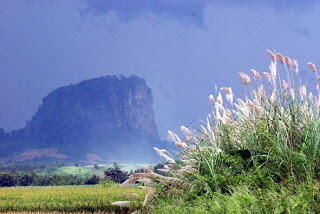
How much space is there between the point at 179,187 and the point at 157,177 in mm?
416

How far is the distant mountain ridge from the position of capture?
158 meters

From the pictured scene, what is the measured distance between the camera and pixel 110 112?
18075cm

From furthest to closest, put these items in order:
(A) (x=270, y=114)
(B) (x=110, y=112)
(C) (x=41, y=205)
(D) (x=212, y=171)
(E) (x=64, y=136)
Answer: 1. (B) (x=110, y=112)
2. (E) (x=64, y=136)
3. (C) (x=41, y=205)
4. (A) (x=270, y=114)
5. (D) (x=212, y=171)

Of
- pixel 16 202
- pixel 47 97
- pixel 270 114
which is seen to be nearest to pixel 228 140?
pixel 270 114

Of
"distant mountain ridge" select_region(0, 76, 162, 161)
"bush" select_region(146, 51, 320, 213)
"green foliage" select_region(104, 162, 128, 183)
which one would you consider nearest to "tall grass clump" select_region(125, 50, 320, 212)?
"bush" select_region(146, 51, 320, 213)

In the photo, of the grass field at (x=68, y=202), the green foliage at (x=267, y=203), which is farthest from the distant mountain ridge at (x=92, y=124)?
the green foliage at (x=267, y=203)

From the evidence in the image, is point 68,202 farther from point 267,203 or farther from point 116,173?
point 116,173

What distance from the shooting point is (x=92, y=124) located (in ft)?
610

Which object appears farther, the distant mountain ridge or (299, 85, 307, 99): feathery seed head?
the distant mountain ridge

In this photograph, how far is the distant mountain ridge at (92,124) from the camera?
158m

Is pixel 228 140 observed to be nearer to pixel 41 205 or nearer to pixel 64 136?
pixel 41 205

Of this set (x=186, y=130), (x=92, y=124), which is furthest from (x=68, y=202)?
(x=92, y=124)

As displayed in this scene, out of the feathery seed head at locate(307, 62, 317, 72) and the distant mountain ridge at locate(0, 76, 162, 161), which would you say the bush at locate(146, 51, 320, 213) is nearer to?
the feathery seed head at locate(307, 62, 317, 72)

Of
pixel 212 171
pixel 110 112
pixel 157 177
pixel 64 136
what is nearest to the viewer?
pixel 212 171
